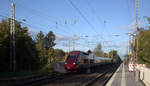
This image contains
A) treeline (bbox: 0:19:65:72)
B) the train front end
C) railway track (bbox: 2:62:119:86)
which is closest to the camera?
railway track (bbox: 2:62:119:86)

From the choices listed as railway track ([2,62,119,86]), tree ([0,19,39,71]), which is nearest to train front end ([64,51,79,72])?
railway track ([2,62,119,86])

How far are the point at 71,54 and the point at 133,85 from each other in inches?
537

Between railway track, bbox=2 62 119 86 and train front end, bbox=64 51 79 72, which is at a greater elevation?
train front end, bbox=64 51 79 72

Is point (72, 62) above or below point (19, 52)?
below

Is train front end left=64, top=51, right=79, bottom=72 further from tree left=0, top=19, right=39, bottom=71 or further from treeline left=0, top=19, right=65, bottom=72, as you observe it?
tree left=0, top=19, right=39, bottom=71

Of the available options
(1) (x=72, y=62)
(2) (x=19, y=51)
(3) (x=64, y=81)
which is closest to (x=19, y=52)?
(2) (x=19, y=51)

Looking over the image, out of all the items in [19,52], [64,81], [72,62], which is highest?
[19,52]

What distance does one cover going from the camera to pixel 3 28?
31250 millimetres

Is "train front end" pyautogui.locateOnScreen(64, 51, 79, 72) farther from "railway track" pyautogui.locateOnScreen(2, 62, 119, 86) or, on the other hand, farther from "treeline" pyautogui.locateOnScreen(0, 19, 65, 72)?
"treeline" pyautogui.locateOnScreen(0, 19, 65, 72)

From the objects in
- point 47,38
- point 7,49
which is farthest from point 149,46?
point 47,38

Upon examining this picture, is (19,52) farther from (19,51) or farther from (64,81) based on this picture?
(64,81)

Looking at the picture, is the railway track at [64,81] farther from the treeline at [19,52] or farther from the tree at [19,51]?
the tree at [19,51]

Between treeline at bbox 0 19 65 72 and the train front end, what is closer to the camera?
the train front end

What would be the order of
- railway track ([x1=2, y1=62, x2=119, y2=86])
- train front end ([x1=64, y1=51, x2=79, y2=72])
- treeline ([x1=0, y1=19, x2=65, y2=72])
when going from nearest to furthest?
railway track ([x1=2, y1=62, x2=119, y2=86])
train front end ([x1=64, y1=51, x2=79, y2=72])
treeline ([x1=0, y1=19, x2=65, y2=72])
